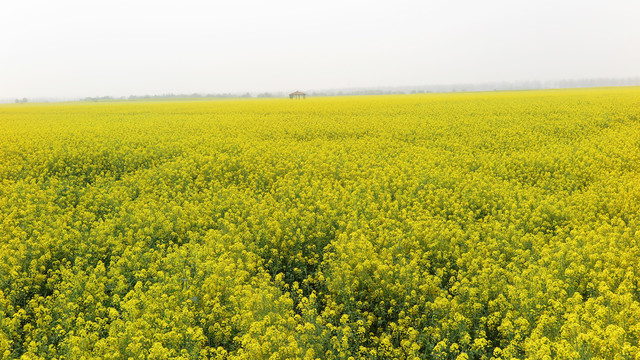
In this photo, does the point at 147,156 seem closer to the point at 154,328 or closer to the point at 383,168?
the point at 383,168

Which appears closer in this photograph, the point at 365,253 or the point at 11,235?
the point at 365,253

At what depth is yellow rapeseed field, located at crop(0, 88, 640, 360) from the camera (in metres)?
5.36

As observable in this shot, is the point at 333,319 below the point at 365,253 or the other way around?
below

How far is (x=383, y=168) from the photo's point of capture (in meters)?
13.8

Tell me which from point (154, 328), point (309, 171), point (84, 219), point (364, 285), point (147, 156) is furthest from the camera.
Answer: point (147, 156)

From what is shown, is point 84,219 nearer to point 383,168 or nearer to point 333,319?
point 333,319

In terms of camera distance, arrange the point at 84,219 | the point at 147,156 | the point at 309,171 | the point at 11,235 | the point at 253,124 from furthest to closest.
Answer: the point at 253,124 → the point at 147,156 → the point at 309,171 → the point at 84,219 → the point at 11,235

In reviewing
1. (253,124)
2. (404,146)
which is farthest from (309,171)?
(253,124)

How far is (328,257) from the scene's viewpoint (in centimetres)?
786

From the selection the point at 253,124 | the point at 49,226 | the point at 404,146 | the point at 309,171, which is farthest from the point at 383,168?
the point at 253,124

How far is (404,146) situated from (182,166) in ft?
28.6

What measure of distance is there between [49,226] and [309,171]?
7.01 meters

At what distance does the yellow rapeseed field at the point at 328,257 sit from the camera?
17.6ft

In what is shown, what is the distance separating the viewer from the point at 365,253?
7270mm
